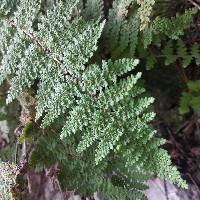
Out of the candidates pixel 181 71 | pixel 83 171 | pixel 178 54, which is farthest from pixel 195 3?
pixel 83 171

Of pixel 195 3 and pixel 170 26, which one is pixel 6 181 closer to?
pixel 170 26

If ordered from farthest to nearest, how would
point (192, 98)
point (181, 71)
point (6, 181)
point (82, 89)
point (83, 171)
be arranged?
point (181, 71) < point (192, 98) < point (83, 171) < point (6, 181) < point (82, 89)

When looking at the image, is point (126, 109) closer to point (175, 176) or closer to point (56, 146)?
point (175, 176)

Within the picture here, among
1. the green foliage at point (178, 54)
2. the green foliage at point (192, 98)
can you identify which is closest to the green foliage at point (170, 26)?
the green foliage at point (178, 54)

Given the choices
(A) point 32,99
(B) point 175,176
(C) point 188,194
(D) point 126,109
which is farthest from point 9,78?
(C) point 188,194

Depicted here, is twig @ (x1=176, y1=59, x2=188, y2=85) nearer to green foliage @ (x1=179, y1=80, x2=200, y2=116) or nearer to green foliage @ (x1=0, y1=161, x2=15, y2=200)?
green foliage @ (x1=179, y1=80, x2=200, y2=116)

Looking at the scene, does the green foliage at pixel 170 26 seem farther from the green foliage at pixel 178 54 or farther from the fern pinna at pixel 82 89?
the fern pinna at pixel 82 89
